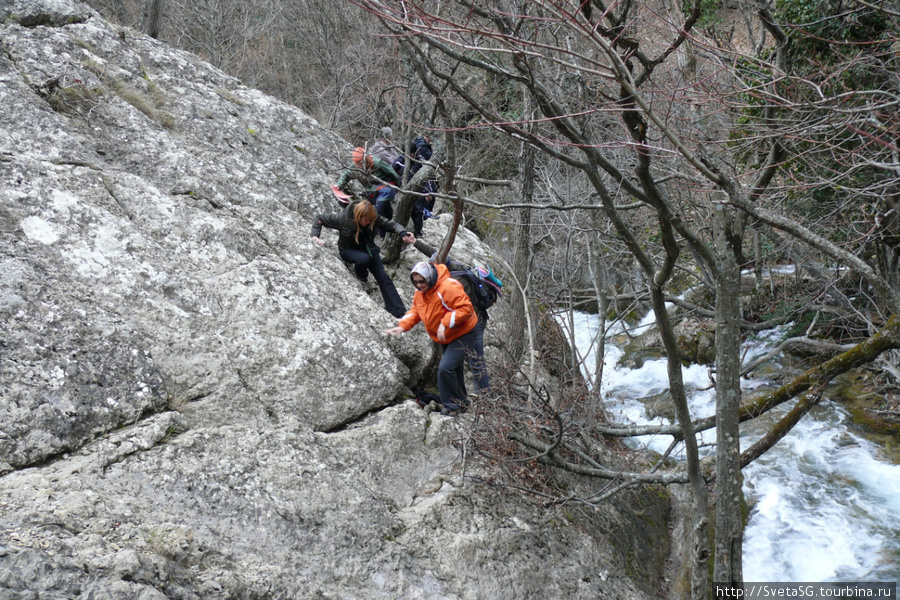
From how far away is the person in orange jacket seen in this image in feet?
17.6

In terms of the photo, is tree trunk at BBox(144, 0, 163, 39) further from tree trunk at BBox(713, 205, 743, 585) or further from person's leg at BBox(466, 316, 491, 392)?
tree trunk at BBox(713, 205, 743, 585)

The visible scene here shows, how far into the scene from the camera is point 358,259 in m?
6.46

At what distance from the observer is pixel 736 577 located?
13.7 feet

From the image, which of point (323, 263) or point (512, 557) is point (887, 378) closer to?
point (512, 557)

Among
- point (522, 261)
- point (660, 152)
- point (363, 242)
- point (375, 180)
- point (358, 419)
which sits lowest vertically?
point (358, 419)

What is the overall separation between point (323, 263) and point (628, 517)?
417 cm

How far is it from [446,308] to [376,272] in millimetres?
1497

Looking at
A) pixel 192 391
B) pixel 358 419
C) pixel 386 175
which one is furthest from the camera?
pixel 386 175

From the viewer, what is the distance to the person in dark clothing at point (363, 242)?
20.7 ft

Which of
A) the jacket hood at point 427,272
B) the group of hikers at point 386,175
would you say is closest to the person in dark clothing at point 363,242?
the group of hikers at point 386,175

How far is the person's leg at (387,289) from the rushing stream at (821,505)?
254 centimetres

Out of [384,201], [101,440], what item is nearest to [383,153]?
[384,201]

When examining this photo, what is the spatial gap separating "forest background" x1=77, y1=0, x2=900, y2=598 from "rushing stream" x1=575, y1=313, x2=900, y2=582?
31.9 inches

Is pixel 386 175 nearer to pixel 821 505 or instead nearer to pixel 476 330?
pixel 476 330
